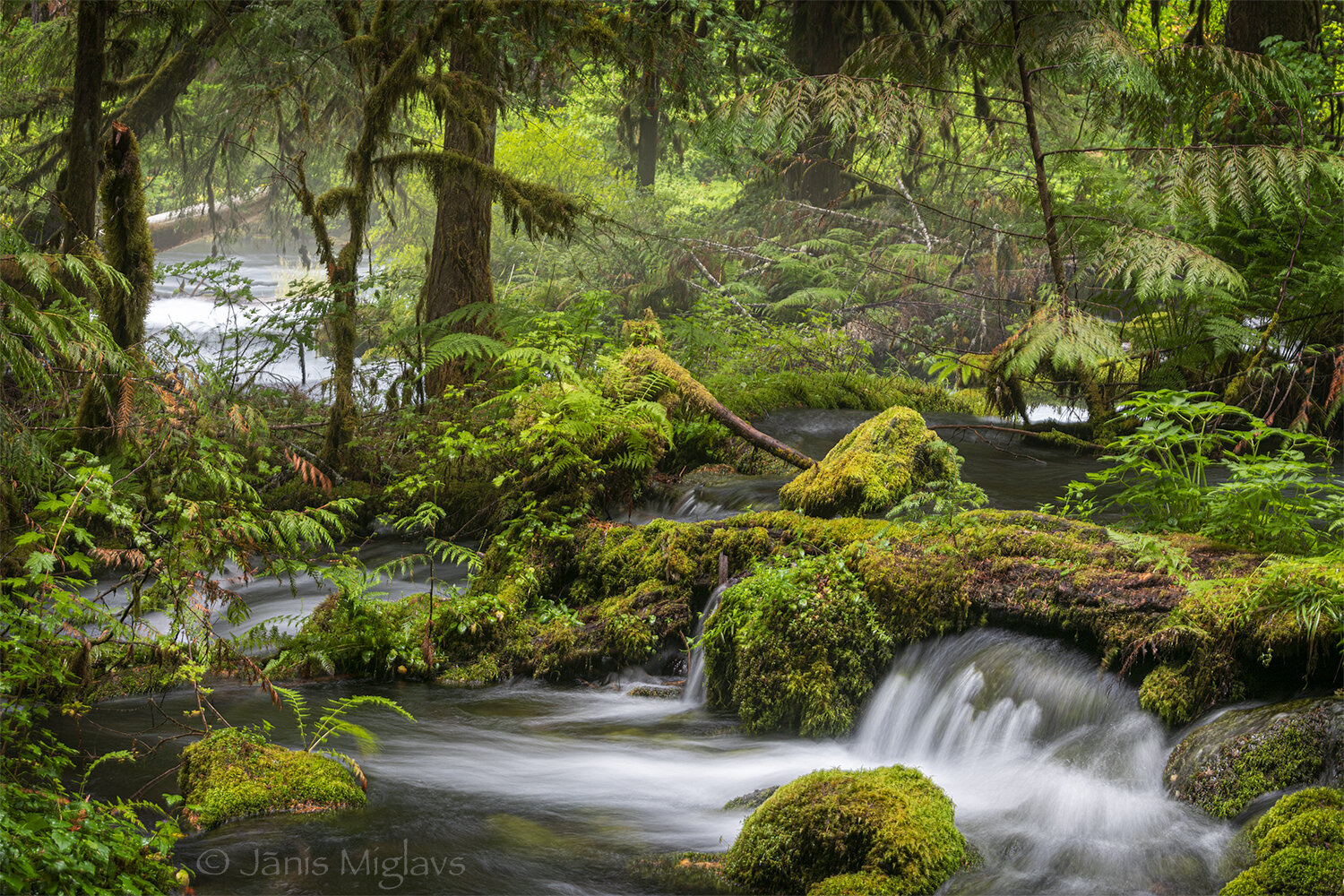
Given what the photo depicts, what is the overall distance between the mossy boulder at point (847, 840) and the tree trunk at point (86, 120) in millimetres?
9016

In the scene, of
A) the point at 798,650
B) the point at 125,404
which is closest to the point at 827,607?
the point at 798,650

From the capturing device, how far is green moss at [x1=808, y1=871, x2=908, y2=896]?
3305mm

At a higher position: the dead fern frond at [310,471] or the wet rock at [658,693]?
the dead fern frond at [310,471]

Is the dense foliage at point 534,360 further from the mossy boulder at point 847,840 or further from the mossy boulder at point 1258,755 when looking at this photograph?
the mossy boulder at point 847,840

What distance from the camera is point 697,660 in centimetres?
593

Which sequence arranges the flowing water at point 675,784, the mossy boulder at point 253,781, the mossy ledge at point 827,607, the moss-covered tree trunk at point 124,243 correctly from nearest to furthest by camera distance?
the flowing water at point 675,784 < the mossy boulder at point 253,781 < the mossy ledge at point 827,607 < the moss-covered tree trunk at point 124,243

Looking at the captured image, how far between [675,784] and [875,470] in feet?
10.5

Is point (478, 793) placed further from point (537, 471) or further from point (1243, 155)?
point (1243, 155)

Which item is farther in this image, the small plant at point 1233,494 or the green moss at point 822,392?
the green moss at point 822,392

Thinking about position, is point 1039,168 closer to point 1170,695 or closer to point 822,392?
point 822,392

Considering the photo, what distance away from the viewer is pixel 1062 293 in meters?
7.74

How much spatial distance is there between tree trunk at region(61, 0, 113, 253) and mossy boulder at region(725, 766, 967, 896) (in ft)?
29.6

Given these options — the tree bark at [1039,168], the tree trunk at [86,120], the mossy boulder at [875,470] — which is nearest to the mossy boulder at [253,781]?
the mossy boulder at [875,470]

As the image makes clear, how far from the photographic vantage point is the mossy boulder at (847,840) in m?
3.42
